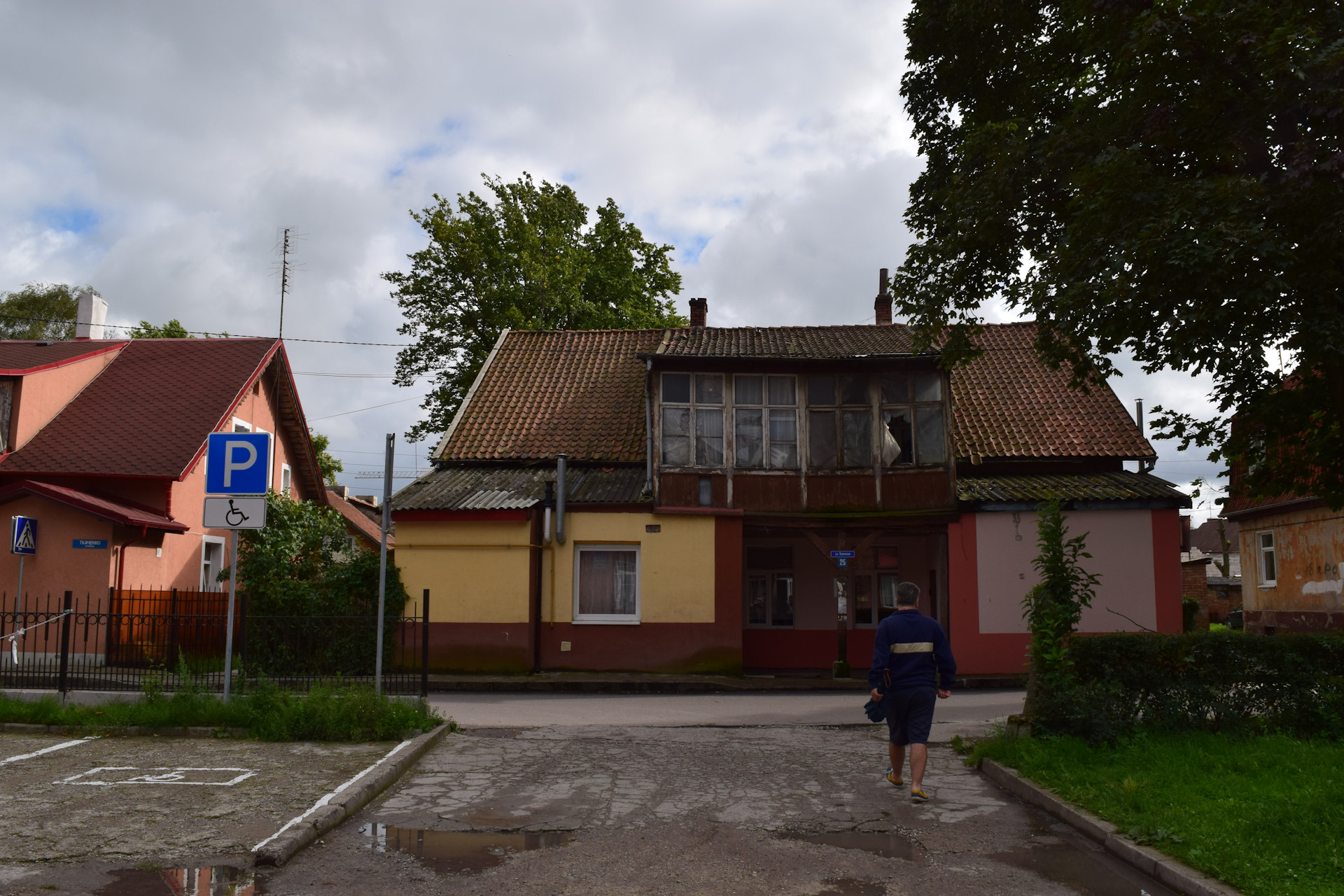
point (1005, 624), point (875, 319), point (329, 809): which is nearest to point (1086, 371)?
point (1005, 624)

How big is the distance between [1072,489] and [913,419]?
324cm

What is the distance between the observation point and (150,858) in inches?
231

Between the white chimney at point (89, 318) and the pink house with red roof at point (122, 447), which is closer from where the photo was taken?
the pink house with red roof at point (122, 447)

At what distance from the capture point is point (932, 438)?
20.2 m

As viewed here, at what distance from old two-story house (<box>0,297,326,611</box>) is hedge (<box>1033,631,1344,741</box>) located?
648 inches

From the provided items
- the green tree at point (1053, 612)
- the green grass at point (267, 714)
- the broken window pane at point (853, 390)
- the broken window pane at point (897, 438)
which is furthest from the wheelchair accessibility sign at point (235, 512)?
the broken window pane at point (897, 438)

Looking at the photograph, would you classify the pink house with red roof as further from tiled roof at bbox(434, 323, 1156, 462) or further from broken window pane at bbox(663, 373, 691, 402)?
broken window pane at bbox(663, 373, 691, 402)

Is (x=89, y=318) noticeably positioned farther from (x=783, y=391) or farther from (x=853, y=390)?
(x=853, y=390)

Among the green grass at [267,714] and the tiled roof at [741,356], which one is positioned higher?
the tiled roof at [741,356]

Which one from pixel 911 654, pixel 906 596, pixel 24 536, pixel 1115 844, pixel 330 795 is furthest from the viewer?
pixel 24 536

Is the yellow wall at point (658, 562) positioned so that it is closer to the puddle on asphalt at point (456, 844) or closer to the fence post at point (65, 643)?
the fence post at point (65, 643)

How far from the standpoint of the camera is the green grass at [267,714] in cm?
1011

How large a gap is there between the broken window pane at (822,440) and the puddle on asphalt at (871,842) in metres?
13.7

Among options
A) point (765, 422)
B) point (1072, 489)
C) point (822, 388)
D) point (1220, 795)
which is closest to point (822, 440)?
point (822, 388)
